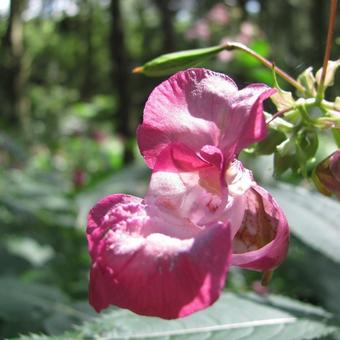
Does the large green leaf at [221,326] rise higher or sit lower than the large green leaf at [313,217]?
lower

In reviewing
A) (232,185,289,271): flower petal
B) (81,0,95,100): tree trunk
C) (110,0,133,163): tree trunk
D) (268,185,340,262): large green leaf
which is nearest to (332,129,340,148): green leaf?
(232,185,289,271): flower petal

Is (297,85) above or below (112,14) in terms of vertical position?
above

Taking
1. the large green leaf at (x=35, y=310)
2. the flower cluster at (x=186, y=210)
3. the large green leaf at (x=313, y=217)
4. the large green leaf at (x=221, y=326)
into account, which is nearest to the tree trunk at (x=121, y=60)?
the large green leaf at (x=35, y=310)

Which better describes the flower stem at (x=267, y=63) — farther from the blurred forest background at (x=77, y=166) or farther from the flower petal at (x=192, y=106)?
the blurred forest background at (x=77, y=166)

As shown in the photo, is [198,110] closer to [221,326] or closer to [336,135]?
[336,135]

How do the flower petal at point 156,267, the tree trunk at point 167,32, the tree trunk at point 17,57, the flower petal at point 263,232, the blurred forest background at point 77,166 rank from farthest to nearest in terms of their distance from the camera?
the tree trunk at point 17,57, the tree trunk at point 167,32, the blurred forest background at point 77,166, the flower petal at point 263,232, the flower petal at point 156,267

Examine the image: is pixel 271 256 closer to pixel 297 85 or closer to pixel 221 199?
pixel 221 199

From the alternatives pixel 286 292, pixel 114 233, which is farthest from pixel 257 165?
pixel 114 233
